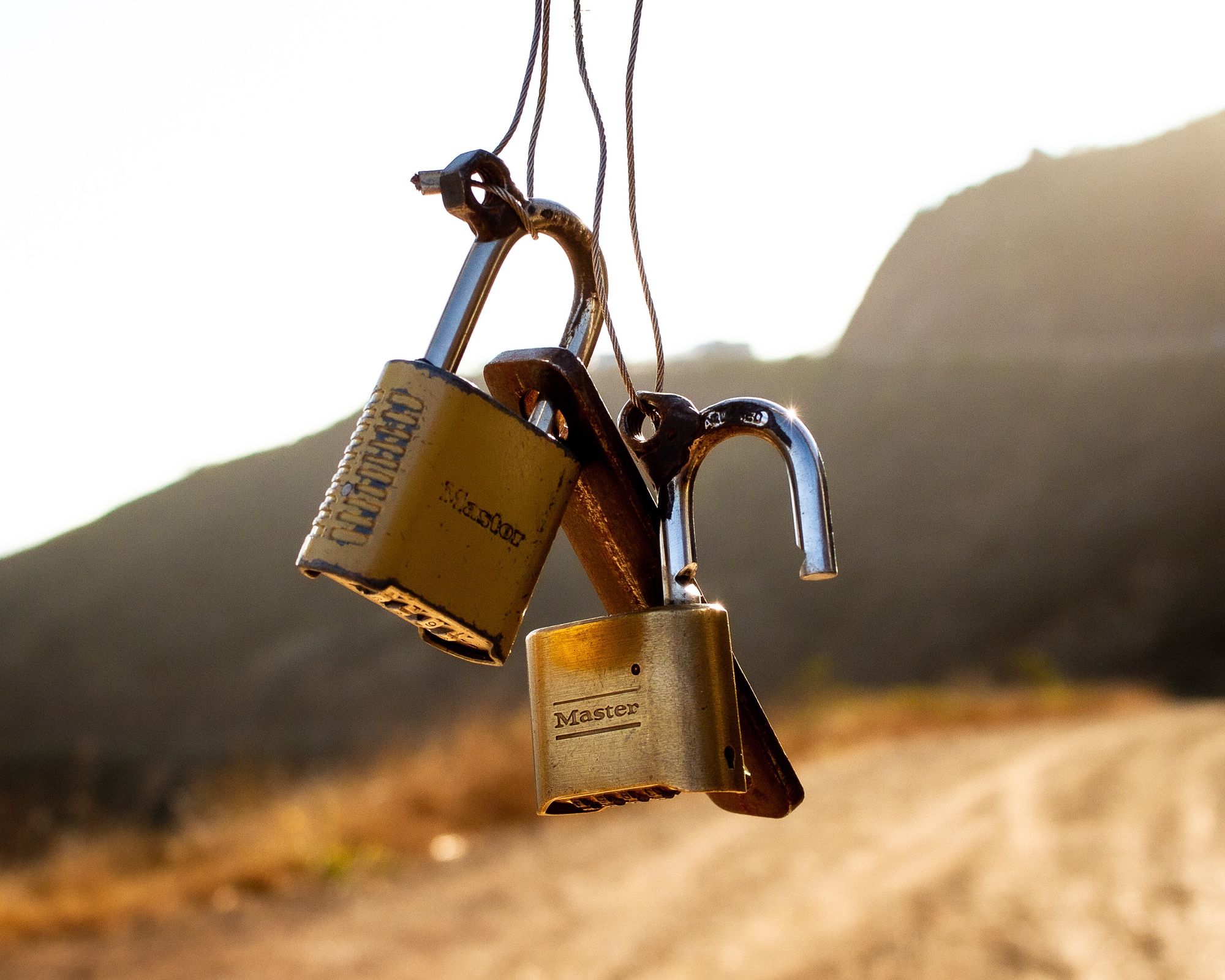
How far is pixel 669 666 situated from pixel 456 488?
0.20m

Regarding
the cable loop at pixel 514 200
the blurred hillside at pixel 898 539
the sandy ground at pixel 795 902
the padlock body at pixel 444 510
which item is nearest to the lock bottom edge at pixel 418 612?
the padlock body at pixel 444 510

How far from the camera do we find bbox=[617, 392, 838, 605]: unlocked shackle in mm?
913

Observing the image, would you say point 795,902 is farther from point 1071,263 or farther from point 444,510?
point 1071,263

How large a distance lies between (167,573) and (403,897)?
50658mm

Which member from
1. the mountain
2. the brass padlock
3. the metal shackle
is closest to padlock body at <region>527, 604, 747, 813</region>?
the brass padlock

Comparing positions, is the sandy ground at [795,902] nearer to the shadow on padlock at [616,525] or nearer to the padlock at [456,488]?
the shadow on padlock at [616,525]

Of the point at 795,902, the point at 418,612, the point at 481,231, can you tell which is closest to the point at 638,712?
the point at 418,612

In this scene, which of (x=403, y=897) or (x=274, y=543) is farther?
(x=274, y=543)

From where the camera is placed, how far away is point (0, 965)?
7.62 metres

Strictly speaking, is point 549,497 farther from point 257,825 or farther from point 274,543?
point 274,543

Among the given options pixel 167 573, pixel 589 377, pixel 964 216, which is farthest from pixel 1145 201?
pixel 589 377

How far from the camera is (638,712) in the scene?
3.04 ft

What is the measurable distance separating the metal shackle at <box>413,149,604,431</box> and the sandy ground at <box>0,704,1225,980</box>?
5.94 metres

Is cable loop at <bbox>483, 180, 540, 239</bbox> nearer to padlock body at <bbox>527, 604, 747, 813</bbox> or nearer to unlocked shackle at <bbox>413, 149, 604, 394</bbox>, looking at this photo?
unlocked shackle at <bbox>413, 149, 604, 394</bbox>
